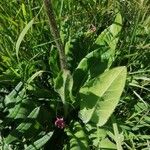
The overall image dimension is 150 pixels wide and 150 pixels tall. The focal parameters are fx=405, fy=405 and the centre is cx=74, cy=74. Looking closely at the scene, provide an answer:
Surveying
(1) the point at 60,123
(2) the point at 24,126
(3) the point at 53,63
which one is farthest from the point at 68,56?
(2) the point at 24,126

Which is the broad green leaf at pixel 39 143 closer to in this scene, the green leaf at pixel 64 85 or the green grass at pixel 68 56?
the green grass at pixel 68 56

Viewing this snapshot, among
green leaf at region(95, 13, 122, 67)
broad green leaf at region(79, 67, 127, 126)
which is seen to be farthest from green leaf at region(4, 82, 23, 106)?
green leaf at region(95, 13, 122, 67)

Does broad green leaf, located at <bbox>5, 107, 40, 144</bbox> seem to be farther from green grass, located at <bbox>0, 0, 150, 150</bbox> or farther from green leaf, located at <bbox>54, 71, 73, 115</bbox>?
green leaf, located at <bbox>54, 71, 73, 115</bbox>

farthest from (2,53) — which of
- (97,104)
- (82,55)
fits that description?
(97,104)

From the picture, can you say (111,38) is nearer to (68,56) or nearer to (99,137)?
(68,56)

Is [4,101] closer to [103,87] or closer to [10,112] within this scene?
[10,112]

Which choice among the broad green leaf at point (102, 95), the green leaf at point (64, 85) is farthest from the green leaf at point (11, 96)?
the broad green leaf at point (102, 95)

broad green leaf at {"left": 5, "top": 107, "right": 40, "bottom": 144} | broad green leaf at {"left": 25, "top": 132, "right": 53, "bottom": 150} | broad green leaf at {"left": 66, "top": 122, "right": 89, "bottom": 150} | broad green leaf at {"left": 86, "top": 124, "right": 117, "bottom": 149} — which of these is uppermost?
broad green leaf at {"left": 5, "top": 107, "right": 40, "bottom": 144}
